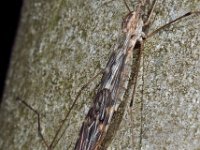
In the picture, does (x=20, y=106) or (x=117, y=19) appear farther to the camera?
(x=20, y=106)

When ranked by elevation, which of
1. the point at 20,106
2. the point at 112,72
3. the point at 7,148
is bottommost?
the point at 7,148

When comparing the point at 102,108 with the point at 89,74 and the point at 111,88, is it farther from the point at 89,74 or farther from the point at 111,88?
the point at 89,74

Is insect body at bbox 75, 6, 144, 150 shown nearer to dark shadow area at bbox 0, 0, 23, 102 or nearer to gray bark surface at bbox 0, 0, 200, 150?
gray bark surface at bbox 0, 0, 200, 150

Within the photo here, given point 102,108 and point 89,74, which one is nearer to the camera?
point 102,108

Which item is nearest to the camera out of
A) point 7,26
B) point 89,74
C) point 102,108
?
point 102,108

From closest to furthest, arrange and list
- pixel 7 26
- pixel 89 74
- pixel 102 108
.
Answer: pixel 102 108
pixel 89 74
pixel 7 26

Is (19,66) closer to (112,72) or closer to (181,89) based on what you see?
(112,72)

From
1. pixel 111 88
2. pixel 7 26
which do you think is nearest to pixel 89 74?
pixel 111 88

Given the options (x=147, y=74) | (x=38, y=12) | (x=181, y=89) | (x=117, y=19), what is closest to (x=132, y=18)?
(x=117, y=19)

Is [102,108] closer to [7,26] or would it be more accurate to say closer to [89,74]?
[89,74]
